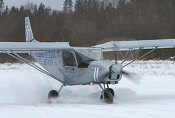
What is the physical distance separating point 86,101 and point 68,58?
1.52 m

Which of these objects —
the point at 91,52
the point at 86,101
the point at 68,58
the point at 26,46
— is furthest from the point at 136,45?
the point at 26,46

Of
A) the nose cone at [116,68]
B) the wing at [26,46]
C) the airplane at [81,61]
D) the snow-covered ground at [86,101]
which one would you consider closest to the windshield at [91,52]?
the airplane at [81,61]

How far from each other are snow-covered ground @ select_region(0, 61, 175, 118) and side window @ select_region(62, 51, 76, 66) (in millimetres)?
1084

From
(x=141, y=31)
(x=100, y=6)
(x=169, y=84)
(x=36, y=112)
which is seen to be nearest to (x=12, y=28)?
(x=100, y=6)

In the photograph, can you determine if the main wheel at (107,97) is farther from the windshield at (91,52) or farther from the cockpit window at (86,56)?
the windshield at (91,52)

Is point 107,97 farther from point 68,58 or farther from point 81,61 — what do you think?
point 68,58

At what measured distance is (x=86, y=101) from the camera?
31.2ft

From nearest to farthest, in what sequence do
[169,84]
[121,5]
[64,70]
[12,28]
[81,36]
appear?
[64,70] → [169,84] → [81,36] → [12,28] → [121,5]

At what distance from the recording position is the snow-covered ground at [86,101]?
→ 6.89 m

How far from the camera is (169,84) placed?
12.9m

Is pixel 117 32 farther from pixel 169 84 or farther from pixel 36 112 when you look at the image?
pixel 36 112

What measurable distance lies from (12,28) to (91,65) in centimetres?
2841

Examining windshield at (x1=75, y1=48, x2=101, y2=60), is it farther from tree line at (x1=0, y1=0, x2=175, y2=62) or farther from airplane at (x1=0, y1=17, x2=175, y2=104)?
tree line at (x1=0, y1=0, x2=175, y2=62)

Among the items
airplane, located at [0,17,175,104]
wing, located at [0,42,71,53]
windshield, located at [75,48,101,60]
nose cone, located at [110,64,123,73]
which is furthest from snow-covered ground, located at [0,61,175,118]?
wing, located at [0,42,71,53]
